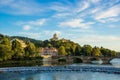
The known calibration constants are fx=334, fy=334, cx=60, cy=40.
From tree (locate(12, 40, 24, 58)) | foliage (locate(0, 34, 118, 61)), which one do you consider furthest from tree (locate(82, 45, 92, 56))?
tree (locate(12, 40, 24, 58))

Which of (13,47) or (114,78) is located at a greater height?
(13,47)

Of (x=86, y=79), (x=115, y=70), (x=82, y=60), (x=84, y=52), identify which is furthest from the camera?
(x=84, y=52)

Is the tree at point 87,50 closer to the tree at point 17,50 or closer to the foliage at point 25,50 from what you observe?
the foliage at point 25,50

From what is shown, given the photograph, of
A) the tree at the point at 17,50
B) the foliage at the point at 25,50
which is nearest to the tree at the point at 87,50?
the foliage at the point at 25,50

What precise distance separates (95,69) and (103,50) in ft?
360

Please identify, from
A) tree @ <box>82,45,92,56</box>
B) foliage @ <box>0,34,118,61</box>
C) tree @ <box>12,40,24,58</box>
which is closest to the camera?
foliage @ <box>0,34,118,61</box>

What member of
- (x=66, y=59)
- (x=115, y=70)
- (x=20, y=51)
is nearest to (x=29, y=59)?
(x=20, y=51)

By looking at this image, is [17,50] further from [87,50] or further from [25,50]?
[87,50]

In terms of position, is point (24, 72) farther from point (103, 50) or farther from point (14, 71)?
point (103, 50)

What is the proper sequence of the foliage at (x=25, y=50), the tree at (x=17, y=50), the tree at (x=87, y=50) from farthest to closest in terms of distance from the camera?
the tree at (x=87, y=50) < the tree at (x=17, y=50) < the foliage at (x=25, y=50)

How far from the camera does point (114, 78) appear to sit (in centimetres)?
7194

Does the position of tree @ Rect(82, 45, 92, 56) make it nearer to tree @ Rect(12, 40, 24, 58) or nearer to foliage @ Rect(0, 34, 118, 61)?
foliage @ Rect(0, 34, 118, 61)

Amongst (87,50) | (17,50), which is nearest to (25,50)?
(17,50)

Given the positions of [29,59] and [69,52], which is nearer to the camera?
[29,59]
